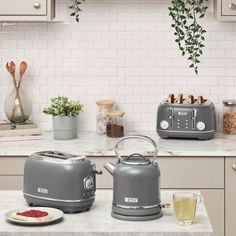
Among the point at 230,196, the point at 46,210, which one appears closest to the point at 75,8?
the point at 230,196

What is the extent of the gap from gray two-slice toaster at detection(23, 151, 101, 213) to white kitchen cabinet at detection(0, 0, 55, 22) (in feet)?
6.46

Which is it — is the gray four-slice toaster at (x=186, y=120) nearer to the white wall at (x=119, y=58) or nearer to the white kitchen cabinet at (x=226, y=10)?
the white wall at (x=119, y=58)

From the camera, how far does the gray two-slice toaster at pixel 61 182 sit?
294cm

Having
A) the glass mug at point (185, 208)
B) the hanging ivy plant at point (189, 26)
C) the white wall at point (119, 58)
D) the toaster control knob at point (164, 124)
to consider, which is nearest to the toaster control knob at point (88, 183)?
the glass mug at point (185, 208)

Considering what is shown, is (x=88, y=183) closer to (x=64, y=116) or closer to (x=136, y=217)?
(x=136, y=217)

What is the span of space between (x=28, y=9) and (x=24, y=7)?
0.03m

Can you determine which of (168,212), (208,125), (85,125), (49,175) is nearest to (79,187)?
(49,175)

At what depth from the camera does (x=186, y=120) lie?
15.9 ft

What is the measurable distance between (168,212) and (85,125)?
242 centimetres

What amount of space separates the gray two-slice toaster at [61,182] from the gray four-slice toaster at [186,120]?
190cm

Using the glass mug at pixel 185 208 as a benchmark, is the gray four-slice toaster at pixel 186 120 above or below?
above

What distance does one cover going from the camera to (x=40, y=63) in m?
5.26

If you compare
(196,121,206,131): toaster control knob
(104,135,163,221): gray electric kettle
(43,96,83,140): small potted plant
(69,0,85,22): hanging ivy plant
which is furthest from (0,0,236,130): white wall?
(104,135,163,221): gray electric kettle

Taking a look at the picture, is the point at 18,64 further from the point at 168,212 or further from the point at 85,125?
the point at 168,212
